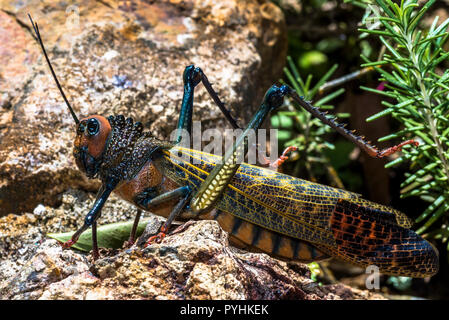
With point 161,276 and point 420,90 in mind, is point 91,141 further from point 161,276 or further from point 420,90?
point 420,90

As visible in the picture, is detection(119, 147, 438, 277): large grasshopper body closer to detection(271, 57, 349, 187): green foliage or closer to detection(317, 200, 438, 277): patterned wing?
detection(317, 200, 438, 277): patterned wing

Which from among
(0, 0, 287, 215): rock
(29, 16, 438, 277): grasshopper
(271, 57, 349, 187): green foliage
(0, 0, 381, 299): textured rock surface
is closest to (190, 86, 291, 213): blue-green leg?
(29, 16, 438, 277): grasshopper

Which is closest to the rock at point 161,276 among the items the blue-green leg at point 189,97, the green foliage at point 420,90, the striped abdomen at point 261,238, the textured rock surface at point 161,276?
the textured rock surface at point 161,276

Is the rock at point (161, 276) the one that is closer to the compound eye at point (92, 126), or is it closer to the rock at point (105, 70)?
the compound eye at point (92, 126)

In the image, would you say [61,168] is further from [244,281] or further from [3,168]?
[244,281]

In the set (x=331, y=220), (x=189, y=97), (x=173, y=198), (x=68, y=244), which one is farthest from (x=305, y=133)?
(x=68, y=244)

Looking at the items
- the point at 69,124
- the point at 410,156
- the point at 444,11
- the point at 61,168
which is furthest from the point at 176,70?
the point at 444,11
